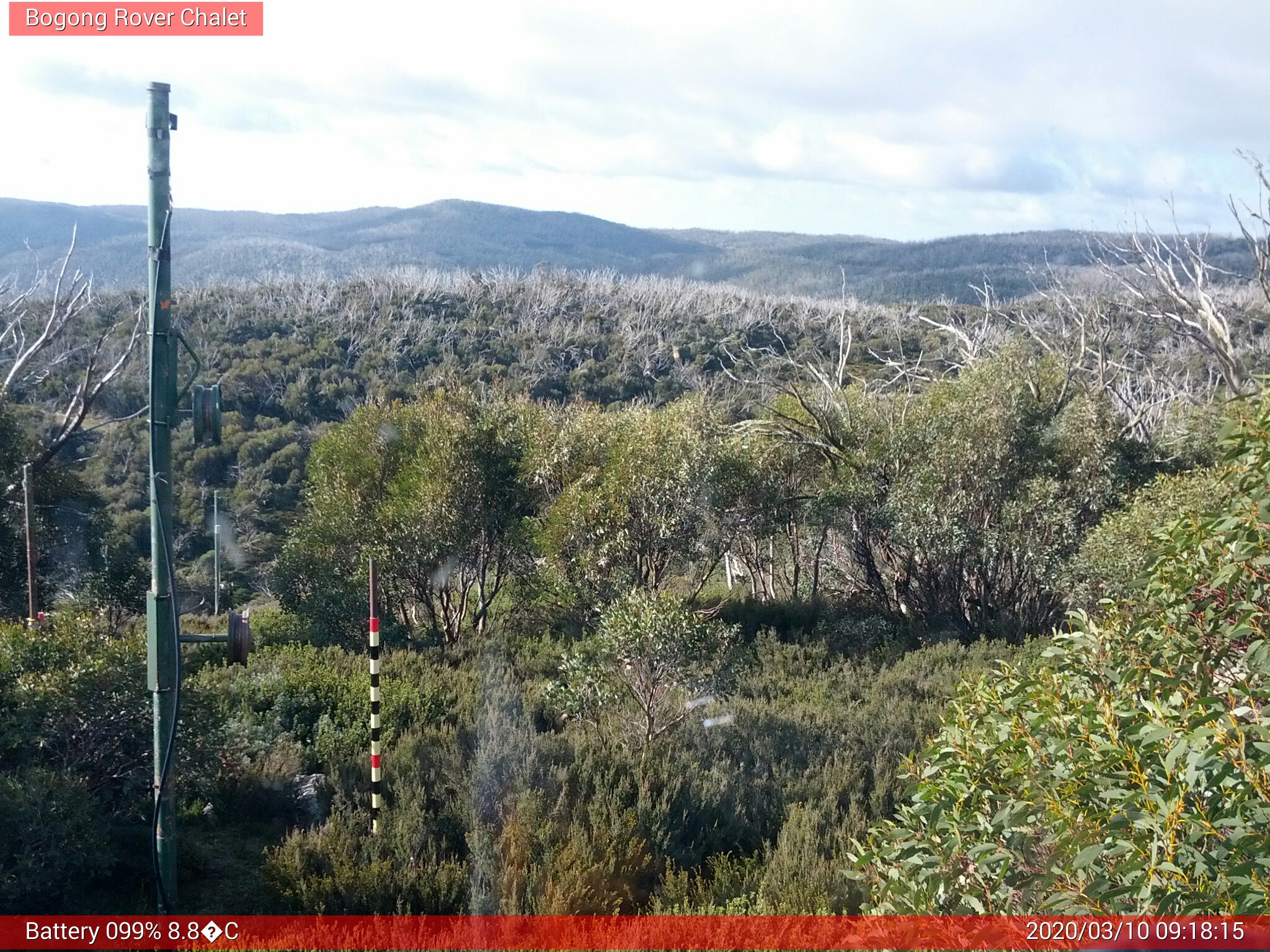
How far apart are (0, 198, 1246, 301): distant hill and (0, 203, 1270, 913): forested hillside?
19363 millimetres

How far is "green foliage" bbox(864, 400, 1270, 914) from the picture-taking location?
2.44 m

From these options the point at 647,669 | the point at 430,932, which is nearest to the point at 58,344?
the point at 647,669

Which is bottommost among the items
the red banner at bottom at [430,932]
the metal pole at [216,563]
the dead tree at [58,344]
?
the metal pole at [216,563]

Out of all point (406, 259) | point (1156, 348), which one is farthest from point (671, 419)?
point (406, 259)

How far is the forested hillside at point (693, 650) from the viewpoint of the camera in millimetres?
3082

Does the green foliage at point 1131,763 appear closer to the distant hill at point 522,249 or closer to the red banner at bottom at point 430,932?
the red banner at bottom at point 430,932

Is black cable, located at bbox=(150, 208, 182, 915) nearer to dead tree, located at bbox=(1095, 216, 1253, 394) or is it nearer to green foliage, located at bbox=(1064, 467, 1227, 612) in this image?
green foliage, located at bbox=(1064, 467, 1227, 612)

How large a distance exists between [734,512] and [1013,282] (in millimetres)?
53532

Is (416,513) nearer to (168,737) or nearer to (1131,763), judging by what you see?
(168,737)

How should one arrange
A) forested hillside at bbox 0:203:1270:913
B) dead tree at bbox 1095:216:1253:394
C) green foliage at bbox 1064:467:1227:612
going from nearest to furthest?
forested hillside at bbox 0:203:1270:913 < green foliage at bbox 1064:467:1227:612 < dead tree at bbox 1095:216:1253:394

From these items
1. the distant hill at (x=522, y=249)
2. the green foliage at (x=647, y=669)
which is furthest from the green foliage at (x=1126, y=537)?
the distant hill at (x=522, y=249)

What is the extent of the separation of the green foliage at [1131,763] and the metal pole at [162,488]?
346 centimetres

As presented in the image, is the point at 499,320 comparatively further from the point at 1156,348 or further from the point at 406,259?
the point at 406,259

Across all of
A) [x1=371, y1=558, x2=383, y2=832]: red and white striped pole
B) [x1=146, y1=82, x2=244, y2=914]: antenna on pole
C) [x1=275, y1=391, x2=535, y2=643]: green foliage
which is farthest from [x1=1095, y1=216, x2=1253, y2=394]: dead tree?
[x1=146, y1=82, x2=244, y2=914]: antenna on pole
